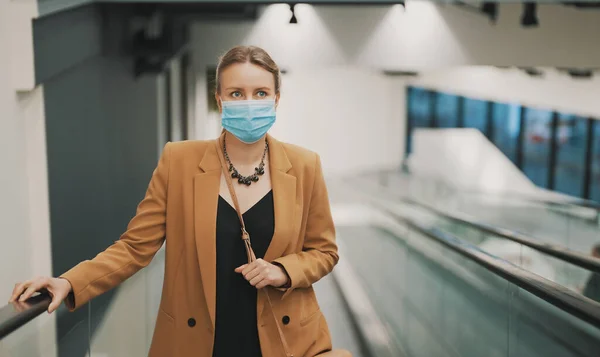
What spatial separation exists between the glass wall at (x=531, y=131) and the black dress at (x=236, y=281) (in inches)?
500

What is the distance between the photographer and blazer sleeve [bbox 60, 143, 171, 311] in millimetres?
2223

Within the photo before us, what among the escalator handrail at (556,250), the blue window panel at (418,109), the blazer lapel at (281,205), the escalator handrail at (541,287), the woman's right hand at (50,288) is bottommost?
the blue window panel at (418,109)

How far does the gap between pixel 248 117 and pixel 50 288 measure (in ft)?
2.45

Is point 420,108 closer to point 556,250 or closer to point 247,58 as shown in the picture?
point 556,250

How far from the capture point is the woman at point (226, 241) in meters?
2.22

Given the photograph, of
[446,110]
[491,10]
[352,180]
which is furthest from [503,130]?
[491,10]

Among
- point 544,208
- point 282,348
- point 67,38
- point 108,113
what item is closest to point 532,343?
point 282,348

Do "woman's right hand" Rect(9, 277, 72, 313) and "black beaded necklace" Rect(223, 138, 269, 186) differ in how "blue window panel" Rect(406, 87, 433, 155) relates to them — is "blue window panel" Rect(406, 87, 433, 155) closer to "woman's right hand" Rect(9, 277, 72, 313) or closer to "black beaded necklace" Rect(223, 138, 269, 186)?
"black beaded necklace" Rect(223, 138, 269, 186)

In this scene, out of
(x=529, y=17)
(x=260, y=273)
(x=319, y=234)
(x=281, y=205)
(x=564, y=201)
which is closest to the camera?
(x=260, y=273)

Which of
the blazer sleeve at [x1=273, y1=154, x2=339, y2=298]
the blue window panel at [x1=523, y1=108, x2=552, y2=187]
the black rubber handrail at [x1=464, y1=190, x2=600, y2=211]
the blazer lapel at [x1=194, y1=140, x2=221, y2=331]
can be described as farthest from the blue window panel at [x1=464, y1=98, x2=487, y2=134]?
the blazer lapel at [x1=194, y1=140, x2=221, y2=331]

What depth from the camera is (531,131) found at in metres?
18.4

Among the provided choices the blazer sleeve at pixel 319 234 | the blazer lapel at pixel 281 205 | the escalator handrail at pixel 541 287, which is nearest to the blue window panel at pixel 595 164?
the escalator handrail at pixel 541 287

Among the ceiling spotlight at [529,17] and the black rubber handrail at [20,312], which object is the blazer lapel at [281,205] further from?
the ceiling spotlight at [529,17]

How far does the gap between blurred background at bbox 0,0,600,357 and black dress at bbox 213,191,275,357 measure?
1.81 feet
